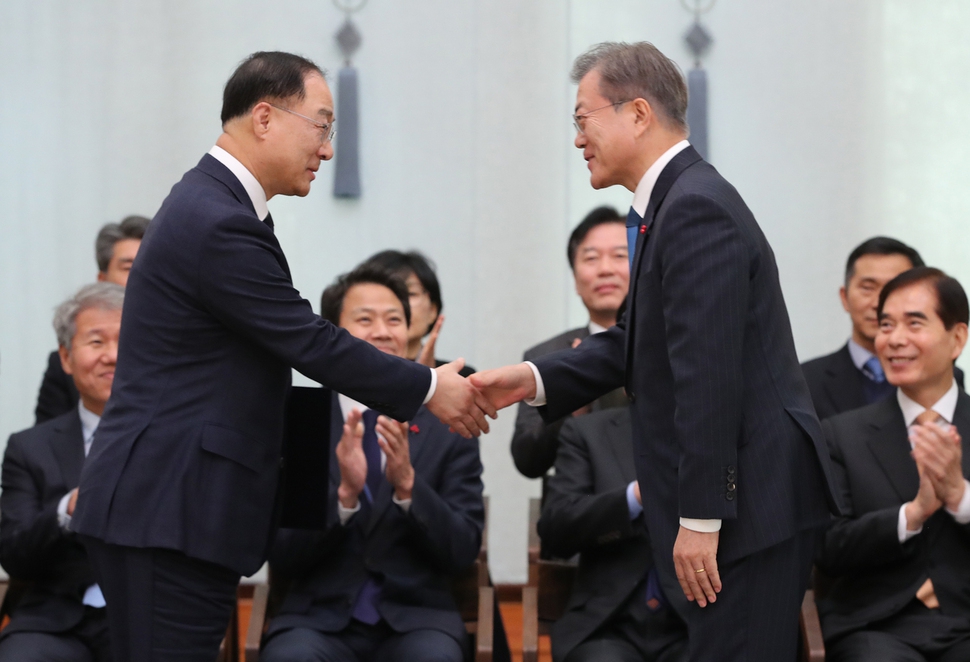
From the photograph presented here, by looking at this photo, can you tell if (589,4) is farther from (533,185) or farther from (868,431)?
(868,431)

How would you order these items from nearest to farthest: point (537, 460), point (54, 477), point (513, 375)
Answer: point (513, 375)
point (54, 477)
point (537, 460)

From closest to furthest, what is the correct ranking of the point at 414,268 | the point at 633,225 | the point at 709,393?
the point at 709,393, the point at 633,225, the point at 414,268

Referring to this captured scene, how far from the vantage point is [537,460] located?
3539 millimetres

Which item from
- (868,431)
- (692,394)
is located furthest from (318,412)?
(868,431)

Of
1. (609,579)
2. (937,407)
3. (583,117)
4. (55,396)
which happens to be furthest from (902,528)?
(55,396)

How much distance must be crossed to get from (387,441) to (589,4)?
9.05ft

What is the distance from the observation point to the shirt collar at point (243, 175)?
2.43 m

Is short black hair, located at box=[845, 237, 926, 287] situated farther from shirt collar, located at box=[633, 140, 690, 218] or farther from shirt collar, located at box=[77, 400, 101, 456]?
shirt collar, located at box=[77, 400, 101, 456]

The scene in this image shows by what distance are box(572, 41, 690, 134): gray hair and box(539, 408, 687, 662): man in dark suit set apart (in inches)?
43.6

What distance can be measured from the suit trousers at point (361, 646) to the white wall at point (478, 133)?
7.06ft

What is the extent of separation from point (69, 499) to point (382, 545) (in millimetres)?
824

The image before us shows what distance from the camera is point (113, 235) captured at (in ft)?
14.0

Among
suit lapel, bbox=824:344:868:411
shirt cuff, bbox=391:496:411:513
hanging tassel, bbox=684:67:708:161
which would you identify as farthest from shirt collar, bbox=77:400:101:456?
hanging tassel, bbox=684:67:708:161

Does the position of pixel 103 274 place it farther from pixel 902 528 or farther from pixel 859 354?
pixel 902 528
